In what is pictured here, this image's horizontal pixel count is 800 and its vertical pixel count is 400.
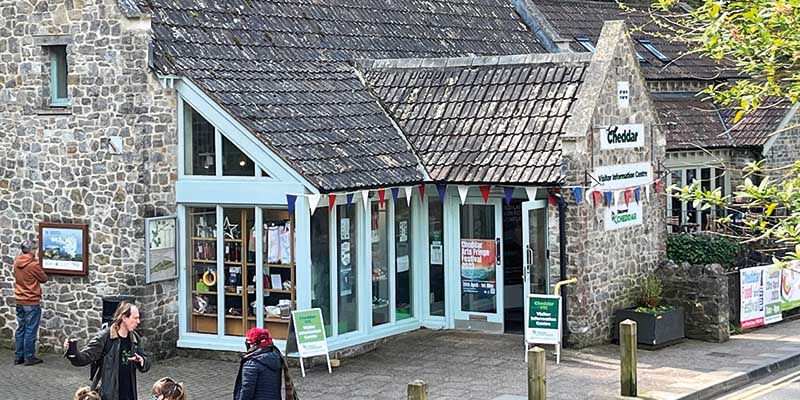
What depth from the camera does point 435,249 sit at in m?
21.6

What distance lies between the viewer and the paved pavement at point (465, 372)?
16.9 m

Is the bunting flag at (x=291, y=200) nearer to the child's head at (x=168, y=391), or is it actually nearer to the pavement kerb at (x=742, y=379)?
the pavement kerb at (x=742, y=379)

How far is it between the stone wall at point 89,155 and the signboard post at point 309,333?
8.51ft

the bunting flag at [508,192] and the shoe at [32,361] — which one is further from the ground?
the bunting flag at [508,192]

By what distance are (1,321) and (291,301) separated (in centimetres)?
503

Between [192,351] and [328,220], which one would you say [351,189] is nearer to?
[328,220]

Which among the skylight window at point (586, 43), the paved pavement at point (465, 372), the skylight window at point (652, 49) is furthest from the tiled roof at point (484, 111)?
the skylight window at point (652, 49)

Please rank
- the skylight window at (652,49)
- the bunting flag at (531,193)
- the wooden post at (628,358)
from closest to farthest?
1. the wooden post at (628,358)
2. the bunting flag at (531,193)
3. the skylight window at (652,49)

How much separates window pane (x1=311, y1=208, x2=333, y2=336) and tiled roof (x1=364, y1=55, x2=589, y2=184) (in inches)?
101

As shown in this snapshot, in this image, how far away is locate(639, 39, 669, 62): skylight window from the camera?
33.4 meters

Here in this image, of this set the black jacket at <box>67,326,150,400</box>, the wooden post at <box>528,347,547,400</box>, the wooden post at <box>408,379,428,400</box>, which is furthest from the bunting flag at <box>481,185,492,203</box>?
the black jacket at <box>67,326,150,400</box>

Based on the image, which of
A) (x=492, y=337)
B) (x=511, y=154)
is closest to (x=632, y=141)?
(x=511, y=154)

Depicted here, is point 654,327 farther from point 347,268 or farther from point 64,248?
point 64,248

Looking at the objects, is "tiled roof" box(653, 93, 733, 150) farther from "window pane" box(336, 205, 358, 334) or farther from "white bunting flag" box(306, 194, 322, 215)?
"white bunting flag" box(306, 194, 322, 215)
